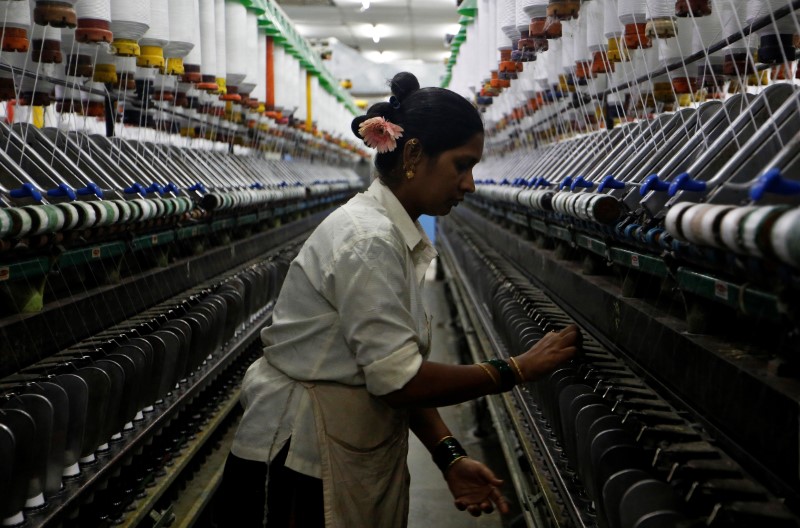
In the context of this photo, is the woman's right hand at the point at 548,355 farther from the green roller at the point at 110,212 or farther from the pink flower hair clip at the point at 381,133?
the green roller at the point at 110,212

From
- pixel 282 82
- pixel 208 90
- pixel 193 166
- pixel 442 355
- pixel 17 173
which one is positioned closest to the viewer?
pixel 17 173

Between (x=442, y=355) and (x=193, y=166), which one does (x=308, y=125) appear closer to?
(x=442, y=355)

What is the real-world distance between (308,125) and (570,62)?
8.77 meters

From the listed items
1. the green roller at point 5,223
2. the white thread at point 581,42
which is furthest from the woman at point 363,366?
the white thread at point 581,42

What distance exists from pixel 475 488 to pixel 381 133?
82 centimetres

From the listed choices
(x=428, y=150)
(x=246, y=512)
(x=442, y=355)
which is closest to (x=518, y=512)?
(x=246, y=512)

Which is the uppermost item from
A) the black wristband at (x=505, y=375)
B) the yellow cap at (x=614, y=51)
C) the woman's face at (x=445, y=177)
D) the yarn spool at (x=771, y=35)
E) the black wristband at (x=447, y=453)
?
the yellow cap at (x=614, y=51)

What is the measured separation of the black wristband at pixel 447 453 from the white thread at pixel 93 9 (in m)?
2.42

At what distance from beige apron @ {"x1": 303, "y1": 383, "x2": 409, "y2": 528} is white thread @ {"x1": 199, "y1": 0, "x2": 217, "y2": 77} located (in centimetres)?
425

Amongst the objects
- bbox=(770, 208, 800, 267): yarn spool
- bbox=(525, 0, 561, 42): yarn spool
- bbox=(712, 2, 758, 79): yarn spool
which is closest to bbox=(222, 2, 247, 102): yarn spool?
bbox=(525, 0, 561, 42): yarn spool

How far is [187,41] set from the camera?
4973mm

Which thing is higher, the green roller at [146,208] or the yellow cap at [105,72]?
the yellow cap at [105,72]

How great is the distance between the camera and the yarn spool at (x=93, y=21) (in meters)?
3.68

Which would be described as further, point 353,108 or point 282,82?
point 353,108
